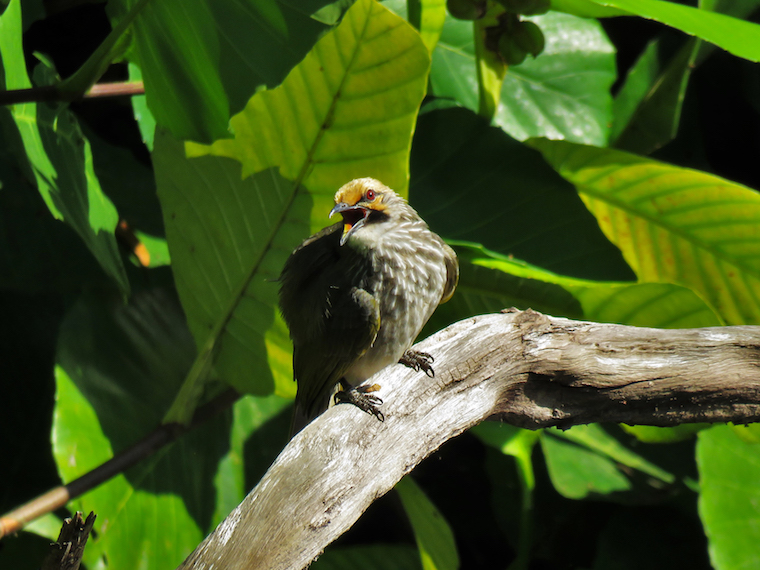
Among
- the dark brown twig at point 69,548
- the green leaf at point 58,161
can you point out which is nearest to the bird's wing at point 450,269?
the green leaf at point 58,161

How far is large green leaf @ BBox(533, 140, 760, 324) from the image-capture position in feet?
5.12

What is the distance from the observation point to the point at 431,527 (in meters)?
1.56

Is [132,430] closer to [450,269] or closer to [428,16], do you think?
[450,269]

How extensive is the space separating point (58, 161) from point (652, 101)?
1.71 metres

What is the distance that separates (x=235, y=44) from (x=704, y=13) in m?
0.95

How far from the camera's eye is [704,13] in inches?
52.9

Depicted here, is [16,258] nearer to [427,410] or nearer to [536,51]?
[427,410]

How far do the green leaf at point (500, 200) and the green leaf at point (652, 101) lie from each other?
65 centimetres

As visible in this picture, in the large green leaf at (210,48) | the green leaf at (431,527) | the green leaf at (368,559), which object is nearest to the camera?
the large green leaf at (210,48)

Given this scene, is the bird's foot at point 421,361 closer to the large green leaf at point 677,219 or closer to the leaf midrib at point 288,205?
the leaf midrib at point 288,205

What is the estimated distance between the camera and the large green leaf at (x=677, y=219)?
1561 mm

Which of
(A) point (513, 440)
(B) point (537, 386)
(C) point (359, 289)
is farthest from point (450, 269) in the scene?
(A) point (513, 440)

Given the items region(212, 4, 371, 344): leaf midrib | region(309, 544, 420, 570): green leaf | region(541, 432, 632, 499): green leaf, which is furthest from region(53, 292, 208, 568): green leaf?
region(541, 432, 632, 499): green leaf

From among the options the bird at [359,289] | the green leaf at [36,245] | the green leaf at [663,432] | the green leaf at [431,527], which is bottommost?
the green leaf at [431,527]
